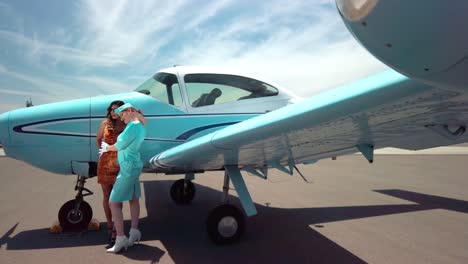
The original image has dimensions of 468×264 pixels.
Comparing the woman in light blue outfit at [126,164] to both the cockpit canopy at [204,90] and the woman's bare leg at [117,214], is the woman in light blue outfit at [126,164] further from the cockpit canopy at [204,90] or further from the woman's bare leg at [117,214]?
the cockpit canopy at [204,90]

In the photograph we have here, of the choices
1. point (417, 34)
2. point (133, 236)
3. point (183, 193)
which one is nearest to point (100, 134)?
point (133, 236)

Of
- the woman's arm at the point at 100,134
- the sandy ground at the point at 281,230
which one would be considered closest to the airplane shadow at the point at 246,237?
the sandy ground at the point at 281,230

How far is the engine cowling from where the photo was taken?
0.61 metres

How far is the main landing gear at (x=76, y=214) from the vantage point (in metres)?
3.86

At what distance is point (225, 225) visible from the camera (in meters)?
3.43

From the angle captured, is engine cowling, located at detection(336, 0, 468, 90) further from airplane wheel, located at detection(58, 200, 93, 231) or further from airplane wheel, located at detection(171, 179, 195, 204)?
airplane wheel, located at detection(171, 179, 195, 204)

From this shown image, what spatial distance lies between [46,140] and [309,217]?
3.90 metres

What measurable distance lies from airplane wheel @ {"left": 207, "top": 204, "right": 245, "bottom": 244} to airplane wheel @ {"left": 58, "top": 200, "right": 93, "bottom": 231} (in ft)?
5.97

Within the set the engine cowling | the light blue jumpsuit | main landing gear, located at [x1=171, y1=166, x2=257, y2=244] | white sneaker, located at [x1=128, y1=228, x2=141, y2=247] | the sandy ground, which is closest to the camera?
the engine cowling

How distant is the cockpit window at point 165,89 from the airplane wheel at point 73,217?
5.99 ft

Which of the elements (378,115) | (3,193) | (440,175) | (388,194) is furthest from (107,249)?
(440,175)

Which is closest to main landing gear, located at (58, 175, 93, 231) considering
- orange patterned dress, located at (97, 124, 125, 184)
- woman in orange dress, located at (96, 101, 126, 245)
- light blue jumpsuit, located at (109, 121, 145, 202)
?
woman in orange dress, located at (96, 101, 126, 245)

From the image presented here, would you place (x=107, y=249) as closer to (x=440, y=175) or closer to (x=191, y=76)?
(x=191, y=76)

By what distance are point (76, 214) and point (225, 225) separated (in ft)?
6.86
